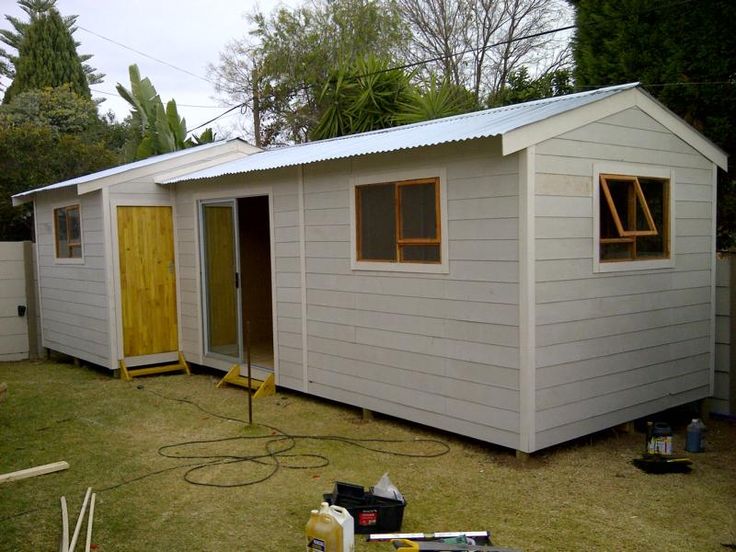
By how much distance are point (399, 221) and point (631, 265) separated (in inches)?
72.9

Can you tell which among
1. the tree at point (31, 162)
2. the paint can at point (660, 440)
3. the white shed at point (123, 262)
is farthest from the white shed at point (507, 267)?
the tree at point (31, 162)

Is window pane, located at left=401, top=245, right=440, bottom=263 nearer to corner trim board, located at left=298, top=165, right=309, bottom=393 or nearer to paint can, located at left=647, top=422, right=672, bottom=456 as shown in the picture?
corner trim board, located at left=298, top=165, right=309, bottom=393

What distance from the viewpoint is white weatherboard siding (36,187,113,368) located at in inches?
334

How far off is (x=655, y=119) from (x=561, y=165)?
134 centimetres

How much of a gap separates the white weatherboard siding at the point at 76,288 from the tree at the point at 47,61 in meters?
17.5

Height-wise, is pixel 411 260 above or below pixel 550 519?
above

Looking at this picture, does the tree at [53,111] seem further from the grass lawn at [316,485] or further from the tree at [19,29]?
the grass lawn at [316,485]

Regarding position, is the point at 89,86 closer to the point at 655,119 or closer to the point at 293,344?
the point at 293,344

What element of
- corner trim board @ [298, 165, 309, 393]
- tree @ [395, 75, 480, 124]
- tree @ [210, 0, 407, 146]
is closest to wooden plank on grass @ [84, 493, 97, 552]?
corner trim board @ [298, 165, 309, 393]

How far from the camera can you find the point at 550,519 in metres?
4.07

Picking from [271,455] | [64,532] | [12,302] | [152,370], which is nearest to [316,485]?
[271,455]

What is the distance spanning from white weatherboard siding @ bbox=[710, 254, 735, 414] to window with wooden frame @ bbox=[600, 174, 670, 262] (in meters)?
0.82

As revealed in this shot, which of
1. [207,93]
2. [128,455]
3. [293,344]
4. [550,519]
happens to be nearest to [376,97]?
[293,344]

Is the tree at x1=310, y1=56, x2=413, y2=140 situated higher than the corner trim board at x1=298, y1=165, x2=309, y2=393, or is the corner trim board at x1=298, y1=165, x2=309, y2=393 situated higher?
the tree at x1=310, y1=56, x2=413, y2=140
